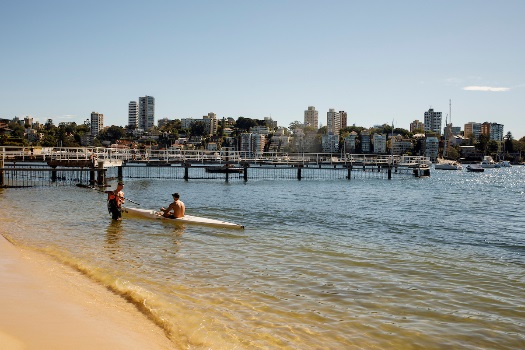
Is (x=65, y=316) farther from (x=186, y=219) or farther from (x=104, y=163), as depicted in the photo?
(x=104, y=163)

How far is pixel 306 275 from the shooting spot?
12820mm

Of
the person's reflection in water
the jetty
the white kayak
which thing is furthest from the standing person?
the jetty

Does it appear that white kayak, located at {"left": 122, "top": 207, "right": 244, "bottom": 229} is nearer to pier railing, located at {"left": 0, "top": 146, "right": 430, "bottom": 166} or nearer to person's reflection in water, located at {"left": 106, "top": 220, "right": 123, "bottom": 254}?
person's reflection in water, located at {"left": 106, "top": 220, "right": 123, "bottom": 254}

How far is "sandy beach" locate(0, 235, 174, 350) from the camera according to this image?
7.23 m

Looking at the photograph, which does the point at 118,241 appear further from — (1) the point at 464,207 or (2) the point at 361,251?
(1) the point at 464,207

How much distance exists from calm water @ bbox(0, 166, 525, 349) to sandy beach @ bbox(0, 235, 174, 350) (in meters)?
0.45

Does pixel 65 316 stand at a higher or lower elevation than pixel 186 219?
higher

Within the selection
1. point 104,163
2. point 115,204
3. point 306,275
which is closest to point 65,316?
point 306,275

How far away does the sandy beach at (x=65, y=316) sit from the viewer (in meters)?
7.23

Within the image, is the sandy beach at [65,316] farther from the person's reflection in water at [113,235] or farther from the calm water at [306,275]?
the person's reflection in water at [113,235]

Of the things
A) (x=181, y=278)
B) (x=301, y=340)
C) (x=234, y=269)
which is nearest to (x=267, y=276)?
(x=234, y=269)

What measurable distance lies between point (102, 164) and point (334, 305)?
41.1 meters

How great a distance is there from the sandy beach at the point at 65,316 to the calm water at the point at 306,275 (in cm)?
45

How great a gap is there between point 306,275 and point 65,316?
6.53 m
